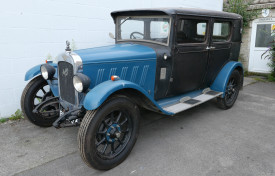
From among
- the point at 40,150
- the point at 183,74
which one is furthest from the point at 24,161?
the point at 183,74

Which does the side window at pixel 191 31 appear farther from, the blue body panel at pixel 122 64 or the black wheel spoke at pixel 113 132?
the black wheel spoke at pixel 113 132

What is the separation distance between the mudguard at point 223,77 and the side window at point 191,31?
82cm

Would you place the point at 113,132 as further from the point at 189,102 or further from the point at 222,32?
the point at 222,32

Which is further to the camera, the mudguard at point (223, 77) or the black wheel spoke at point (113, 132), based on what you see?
the mudguard at point (223, 77)

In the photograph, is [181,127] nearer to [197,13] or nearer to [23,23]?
[197,13]

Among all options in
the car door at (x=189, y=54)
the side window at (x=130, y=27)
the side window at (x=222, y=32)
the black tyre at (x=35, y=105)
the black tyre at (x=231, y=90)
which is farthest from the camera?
the black tyre at (x=231, y=90)

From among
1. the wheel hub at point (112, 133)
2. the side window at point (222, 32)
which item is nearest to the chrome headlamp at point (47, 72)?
the wheel hub at point (112, 133)

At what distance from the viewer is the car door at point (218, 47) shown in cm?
376

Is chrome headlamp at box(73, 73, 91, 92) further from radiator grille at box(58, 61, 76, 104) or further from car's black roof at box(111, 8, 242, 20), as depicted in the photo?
car's black roof at box(111, 8, 242, 20)

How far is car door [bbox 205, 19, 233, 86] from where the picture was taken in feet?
12.3

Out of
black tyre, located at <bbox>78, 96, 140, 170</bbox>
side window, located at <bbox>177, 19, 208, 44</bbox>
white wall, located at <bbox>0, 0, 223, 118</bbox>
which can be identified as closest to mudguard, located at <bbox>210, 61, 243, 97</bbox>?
side window, located at <bbox>177, 19, 208, 44</bbox>

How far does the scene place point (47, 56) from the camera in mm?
3973

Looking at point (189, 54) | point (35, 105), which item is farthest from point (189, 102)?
point (35, 105)

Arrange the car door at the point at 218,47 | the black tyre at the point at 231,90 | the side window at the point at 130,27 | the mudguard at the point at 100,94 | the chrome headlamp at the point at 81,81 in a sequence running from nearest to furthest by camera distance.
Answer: the mudguard at the point at 100,94, the chrome headlamp at the point at 81,81, the side window at the point at 130,27, the car door at the point at 218,47, the black tyre at the point at 231,90
